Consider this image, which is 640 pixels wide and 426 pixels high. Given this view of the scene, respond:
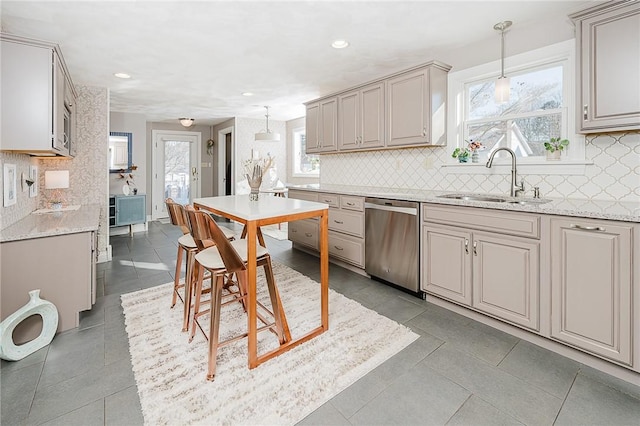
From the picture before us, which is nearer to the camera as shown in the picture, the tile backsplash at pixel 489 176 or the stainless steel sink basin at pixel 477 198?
the tile backsplash at pixel 489 176

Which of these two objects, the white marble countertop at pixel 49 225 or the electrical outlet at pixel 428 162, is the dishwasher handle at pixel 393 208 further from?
the white marble countertop at pixel 49 225

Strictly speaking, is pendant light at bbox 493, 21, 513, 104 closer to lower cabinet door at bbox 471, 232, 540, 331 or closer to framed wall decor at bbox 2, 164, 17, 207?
lower cabinet door at bbox 471, 232, 540, 331

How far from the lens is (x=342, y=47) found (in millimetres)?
2973

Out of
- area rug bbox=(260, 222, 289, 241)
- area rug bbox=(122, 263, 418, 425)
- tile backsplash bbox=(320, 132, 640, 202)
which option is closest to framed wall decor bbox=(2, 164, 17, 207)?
area rug bbox=(122, 263, 418, 425)

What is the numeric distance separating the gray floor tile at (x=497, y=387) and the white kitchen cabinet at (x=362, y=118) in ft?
7.55

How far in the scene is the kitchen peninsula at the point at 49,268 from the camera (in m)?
2.06

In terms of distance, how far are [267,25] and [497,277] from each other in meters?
2.64

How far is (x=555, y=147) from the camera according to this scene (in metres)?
2.44

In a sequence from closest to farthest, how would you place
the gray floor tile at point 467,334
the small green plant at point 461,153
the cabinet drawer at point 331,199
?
the gray floor tile at point 467,334
the small green plant at point 461,153
the cabinet drawer at point 331,199

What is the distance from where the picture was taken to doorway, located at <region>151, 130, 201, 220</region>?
7.34 metres

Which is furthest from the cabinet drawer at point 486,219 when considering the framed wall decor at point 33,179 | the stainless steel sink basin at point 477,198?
the framed wall decor at point 33,179

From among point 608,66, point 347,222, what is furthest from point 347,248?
point 608,66

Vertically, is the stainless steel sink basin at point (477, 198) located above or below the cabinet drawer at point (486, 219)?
above

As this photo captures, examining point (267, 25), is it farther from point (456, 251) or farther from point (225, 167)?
point (225, 167)
